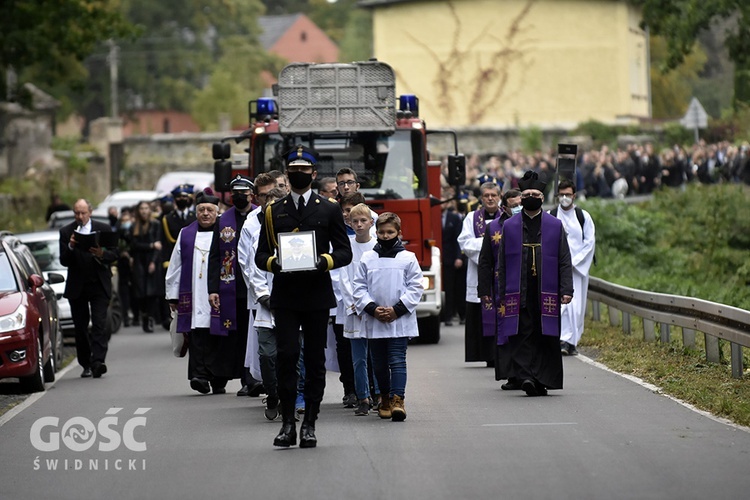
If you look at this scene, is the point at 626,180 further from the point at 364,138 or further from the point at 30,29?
the point at 364,138

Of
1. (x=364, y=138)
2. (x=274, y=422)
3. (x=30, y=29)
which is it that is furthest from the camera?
(x=30, y=29)

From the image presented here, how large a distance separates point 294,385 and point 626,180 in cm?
3651

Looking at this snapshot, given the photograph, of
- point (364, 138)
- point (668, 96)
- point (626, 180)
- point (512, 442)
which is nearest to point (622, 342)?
point (364, 138)

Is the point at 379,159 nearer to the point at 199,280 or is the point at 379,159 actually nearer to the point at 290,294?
the point at 199,280

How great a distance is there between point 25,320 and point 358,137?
572 cm

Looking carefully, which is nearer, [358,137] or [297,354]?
[297,354]

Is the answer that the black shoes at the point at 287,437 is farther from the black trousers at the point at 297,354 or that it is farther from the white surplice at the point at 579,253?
the white surplice at the point at 579,253

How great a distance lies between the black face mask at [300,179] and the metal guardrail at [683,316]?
15.8ft

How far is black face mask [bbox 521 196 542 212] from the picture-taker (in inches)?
581

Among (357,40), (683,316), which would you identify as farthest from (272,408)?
(357,40)

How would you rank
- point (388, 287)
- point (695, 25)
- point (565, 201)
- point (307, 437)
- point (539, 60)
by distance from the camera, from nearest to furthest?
point (307, 437) < point (388, 287) < point (565, 201) < point (695, 25) < point (539, 60)

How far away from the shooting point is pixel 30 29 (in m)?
29.7

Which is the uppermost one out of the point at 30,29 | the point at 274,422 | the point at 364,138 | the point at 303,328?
the point at 30,29

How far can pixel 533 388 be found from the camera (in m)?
14.5
